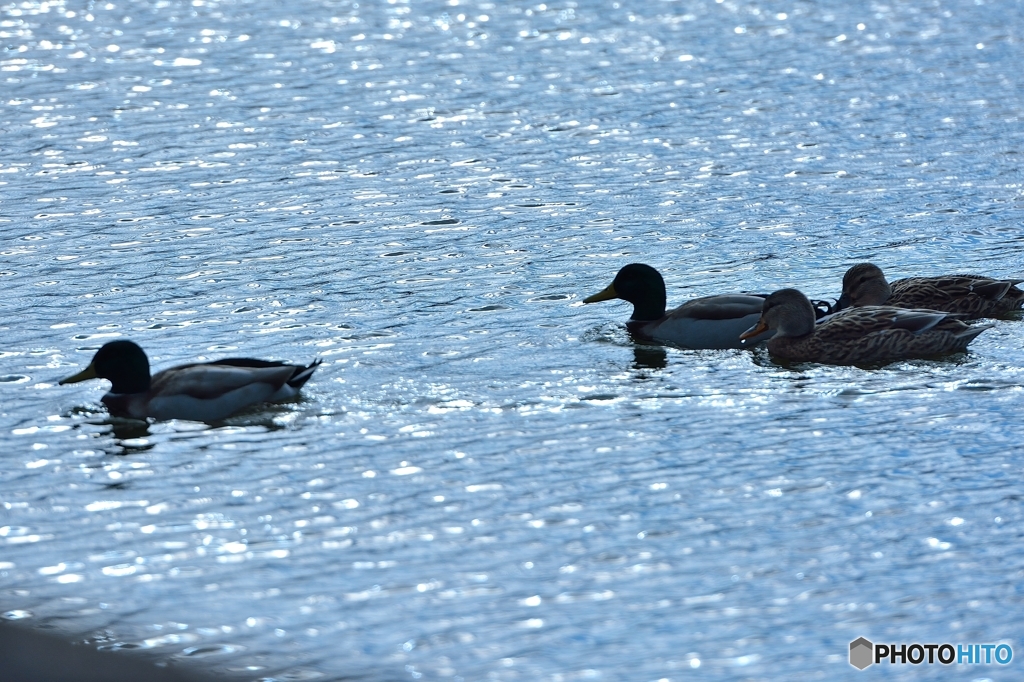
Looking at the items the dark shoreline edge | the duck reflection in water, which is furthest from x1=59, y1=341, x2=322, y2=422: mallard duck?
the dark shoreline edge

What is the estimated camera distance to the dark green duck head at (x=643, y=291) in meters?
12.1

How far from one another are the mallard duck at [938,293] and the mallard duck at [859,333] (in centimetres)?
46

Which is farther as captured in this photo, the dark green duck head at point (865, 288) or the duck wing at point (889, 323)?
the dark green duck head at point (865, 288)

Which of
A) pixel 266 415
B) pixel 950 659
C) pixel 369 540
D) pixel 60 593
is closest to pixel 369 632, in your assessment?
pixel 369 540

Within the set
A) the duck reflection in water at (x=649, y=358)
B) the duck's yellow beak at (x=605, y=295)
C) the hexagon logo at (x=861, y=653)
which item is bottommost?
the hexagon logo at (x=861, y=653)

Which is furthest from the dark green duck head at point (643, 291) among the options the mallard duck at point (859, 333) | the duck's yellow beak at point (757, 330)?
the mallard duck at point (859, 333)

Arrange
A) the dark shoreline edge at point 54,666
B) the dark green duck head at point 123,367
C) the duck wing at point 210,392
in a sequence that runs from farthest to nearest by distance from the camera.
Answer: the dark green duck head at point 123,367 < the duck wing at point 210,392 < the dark shoreline edge at point 54,666

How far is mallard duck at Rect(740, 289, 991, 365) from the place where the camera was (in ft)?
36.8

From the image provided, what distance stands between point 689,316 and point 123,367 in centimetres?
415

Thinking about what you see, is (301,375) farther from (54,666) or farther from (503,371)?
(54,666)

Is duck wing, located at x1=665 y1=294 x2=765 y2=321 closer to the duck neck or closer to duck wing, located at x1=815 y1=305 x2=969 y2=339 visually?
the duck neck

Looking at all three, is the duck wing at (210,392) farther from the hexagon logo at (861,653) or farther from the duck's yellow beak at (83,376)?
the hexagon logo at (861,653)

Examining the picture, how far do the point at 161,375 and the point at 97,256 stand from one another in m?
4.05

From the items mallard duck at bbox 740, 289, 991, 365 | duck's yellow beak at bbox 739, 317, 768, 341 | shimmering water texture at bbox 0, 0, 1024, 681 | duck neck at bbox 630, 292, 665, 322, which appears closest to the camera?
shimmering water texture at bbox 0, 0, 1024, 681
